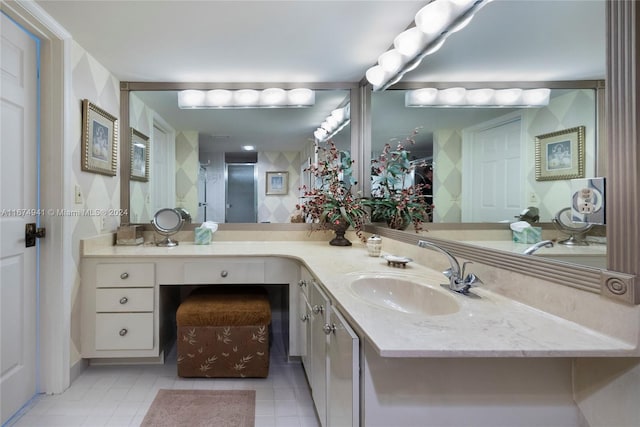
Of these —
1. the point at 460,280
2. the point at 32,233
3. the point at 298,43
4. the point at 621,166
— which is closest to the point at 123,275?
the point at 32,233

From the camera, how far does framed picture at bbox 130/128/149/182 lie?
89.6 inches

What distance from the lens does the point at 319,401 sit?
1283 millimetres

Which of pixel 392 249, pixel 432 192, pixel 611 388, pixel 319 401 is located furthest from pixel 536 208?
pixel 319 401

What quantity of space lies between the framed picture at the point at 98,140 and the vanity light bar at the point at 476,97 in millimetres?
1873

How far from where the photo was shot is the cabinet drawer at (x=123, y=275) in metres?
1.81

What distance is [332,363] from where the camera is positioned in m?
1.03

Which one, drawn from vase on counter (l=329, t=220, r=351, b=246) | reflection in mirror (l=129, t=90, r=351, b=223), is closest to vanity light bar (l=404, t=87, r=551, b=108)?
reflection in mirror (l=129, t=90, r=351, b=223)

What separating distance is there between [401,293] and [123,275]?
63.1 inches

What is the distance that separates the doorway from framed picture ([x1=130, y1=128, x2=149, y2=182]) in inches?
24.1

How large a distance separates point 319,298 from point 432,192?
738mm

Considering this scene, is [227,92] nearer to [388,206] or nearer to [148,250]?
[148,250]

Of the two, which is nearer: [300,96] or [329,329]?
[329,329]

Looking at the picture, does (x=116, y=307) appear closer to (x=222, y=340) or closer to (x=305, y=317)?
(x=222, y=340)

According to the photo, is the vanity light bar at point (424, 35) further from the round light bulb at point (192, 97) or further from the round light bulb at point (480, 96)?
→ the round light bulb at point (192, 97)
